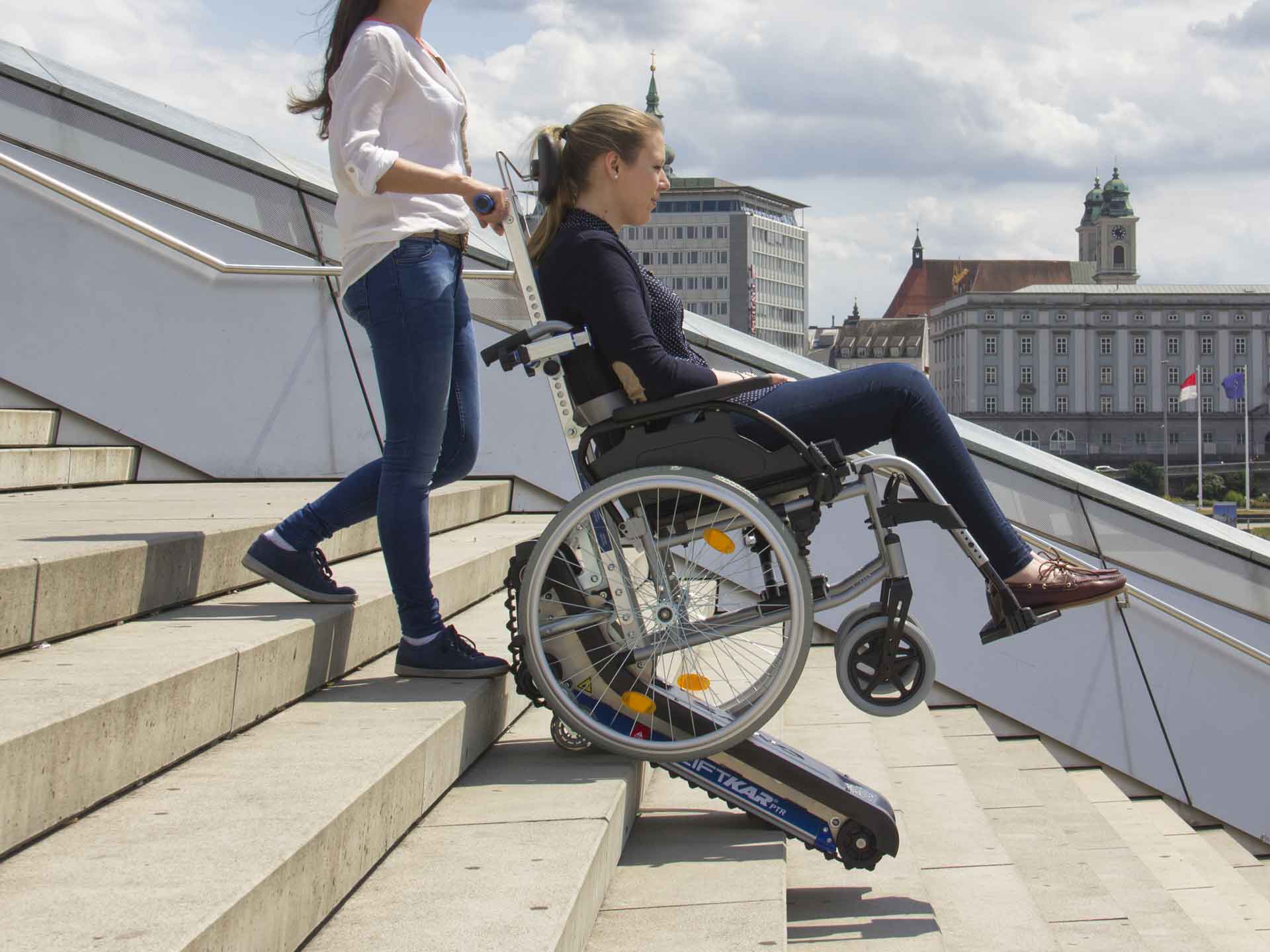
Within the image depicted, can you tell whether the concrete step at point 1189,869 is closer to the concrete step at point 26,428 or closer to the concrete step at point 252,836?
the concrete step at point 252,836

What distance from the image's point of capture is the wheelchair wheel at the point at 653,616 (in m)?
2.71

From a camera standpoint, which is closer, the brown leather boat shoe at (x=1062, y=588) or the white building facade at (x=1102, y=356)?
the brown leather boat shoe at (x=1062, y=588)

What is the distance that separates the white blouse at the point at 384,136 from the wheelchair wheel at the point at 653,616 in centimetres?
75

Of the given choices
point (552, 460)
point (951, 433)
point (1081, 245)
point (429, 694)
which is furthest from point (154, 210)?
point (1081, 245)

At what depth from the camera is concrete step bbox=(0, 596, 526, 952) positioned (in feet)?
5.15

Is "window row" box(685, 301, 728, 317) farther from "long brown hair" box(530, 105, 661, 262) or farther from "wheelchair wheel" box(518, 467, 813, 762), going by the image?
"wheelchair wheel" box(518, 467, 813, 762)

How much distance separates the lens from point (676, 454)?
275cm

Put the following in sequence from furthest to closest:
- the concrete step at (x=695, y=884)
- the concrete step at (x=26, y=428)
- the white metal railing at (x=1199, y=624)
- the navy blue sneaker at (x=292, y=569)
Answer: the white metal railing at (x=1199, y=624) → the concrete step at (x=26, y=428) → the navy blue sneaker at (x=292, y=569) → the concrete step at (x=695, y=884)

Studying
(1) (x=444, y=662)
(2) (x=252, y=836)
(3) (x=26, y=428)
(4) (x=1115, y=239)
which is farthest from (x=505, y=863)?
(4) (x=1115, y=239)

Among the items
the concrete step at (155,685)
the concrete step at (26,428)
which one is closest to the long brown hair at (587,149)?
the concrete step at (155,685)

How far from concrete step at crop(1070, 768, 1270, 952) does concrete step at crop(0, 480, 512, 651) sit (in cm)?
270

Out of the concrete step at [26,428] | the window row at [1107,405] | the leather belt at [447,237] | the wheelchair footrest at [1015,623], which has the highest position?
the window row at [1107,405]

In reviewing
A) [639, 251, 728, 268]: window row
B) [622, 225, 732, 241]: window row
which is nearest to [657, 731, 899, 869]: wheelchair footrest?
[639, 251, 728, 268]: window row

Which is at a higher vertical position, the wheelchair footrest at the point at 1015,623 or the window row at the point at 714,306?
the window row at the point at 714,306
